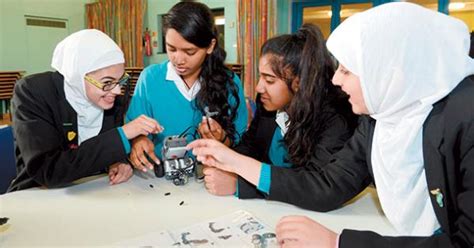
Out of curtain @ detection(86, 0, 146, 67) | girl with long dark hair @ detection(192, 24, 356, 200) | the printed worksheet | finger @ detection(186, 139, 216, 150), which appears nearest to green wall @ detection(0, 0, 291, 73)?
curtain @ detection(86, 0, 146, 67)

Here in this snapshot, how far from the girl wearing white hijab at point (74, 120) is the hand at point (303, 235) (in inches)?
23.3

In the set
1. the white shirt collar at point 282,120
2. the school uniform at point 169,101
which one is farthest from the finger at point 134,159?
the white shirt collar at point 282,120

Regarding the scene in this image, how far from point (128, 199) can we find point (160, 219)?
18 centimetres

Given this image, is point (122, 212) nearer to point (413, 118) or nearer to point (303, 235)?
point (303, 235)

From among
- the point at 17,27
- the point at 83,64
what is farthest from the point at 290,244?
the point at 17,27

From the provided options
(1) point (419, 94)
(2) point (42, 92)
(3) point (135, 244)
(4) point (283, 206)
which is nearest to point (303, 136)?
(4) point (283, 206)

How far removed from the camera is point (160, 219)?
934mm

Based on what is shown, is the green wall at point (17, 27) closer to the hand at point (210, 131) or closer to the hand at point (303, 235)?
the hand at point (210, 131)

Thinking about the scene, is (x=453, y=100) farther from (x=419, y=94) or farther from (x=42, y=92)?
(x=42, y=92)

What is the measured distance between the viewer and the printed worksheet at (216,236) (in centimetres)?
81

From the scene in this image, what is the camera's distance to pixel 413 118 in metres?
0.75

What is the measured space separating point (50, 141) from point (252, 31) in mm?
4094

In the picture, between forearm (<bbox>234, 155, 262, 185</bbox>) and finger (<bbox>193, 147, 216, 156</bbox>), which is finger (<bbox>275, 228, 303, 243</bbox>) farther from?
finger (<bbox>193, 147, 216, 156</bbox>)

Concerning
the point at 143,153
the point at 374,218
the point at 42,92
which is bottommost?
the point at 374,218
